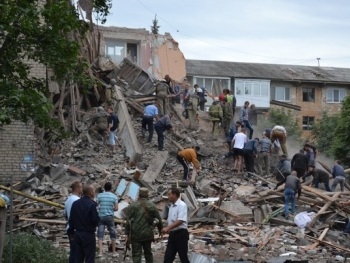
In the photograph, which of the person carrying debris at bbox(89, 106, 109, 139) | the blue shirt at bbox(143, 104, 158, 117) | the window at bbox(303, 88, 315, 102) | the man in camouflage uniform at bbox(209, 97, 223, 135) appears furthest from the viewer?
the window at bbox(303, 88, 315, 102)

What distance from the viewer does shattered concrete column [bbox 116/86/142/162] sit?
26953 mm

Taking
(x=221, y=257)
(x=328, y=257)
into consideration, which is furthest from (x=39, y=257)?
(x=328, y=257)

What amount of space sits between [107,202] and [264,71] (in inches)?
1928

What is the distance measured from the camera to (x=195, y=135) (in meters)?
31.1

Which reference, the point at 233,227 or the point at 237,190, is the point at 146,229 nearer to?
the point at 233,227

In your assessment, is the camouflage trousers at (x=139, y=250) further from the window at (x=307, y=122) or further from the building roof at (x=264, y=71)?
the window at (x=307, y=122)

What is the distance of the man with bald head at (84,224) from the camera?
44.5 feet

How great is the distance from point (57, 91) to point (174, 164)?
476 cm

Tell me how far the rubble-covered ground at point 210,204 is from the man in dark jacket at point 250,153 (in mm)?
651

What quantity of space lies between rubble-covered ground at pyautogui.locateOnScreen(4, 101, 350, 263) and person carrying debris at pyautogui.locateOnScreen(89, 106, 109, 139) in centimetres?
26

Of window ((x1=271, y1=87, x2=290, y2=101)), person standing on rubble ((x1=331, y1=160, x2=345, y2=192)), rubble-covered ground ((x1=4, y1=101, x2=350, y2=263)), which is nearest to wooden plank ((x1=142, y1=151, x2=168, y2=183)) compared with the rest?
rubble-covered ground ((x1=4, y1=101, x2=350, y2=263))

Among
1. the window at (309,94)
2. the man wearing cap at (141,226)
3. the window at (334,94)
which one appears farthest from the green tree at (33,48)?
the window at (334,94)

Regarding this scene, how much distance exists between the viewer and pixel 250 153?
91.5 feet

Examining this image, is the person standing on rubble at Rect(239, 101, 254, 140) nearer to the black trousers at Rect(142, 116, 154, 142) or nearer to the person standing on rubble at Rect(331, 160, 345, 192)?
the black trousers at Rect(142, 116, 154, 142)
